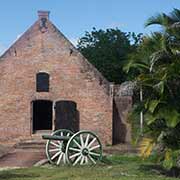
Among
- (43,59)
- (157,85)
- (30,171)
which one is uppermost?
(43,59)

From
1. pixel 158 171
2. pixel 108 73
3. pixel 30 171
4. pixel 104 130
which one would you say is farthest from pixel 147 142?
pixel 108 73

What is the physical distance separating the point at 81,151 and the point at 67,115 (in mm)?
9935

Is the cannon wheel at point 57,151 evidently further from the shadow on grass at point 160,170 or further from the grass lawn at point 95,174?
the shadow on grass at point 160,170

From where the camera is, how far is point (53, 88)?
29812mm

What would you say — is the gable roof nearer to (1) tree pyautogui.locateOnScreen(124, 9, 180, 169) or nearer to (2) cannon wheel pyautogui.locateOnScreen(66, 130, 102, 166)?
(2) cannon wheel pyautogui.locateOnScreen(66, 130, 102, 166)

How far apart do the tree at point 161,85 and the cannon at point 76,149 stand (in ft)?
13.7

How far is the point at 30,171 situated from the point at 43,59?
13305 millimetres

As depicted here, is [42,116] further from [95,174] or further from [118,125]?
[95,174]

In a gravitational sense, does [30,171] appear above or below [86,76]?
below

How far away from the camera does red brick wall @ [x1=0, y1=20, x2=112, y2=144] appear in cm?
2970

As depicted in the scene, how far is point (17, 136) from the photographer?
97.5 ft

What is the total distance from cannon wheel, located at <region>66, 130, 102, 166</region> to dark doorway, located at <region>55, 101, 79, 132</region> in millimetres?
9376

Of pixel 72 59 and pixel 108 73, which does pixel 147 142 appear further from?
pixel 108 73

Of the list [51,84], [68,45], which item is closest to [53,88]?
[51,84]
